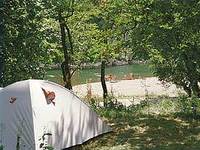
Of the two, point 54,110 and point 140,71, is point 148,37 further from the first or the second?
point 140,71

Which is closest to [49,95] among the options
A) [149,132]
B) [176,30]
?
[149,132]

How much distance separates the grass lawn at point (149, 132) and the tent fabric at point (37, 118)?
51 cm

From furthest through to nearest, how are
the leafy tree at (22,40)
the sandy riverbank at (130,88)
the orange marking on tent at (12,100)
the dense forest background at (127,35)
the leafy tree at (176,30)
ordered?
the sandy riverbank at (130,88) < the leafy tree at (22,40) < the dense forest background at (127,35) < the leafy tree at (176,30) < the orange marking on tent at (12,100)

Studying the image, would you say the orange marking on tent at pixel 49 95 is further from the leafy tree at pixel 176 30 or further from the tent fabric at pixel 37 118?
the leafy tree at pixel 176 30

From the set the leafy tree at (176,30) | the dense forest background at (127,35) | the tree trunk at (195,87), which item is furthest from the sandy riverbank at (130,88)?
the leafy tree at (176,30)

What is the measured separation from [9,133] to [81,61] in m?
9.52

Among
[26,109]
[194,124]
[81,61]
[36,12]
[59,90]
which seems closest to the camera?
[26,109]

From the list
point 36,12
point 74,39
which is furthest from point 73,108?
point 74,39

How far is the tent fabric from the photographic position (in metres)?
7.84

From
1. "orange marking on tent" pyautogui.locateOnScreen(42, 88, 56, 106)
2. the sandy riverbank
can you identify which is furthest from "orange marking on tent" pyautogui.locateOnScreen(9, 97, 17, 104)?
the sandy riverbank

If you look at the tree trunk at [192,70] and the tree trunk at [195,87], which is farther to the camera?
the tree trunk at [195,87]

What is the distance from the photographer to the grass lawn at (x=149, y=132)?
8188 mm

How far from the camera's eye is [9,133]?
26.2ft

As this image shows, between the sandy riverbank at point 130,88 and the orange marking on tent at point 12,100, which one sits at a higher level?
the orange marking on tent at point 12,100
